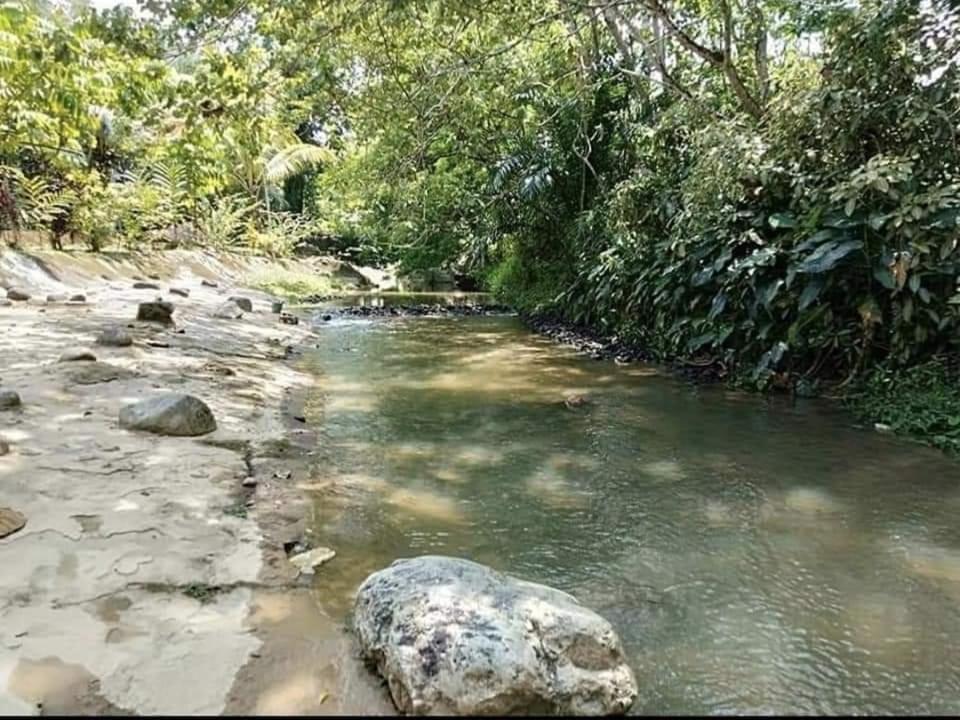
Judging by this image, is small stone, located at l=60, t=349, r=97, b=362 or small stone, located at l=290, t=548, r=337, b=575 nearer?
small stone, located at l=290, t=548, r=337, b=575

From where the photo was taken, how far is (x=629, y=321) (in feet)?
29.9

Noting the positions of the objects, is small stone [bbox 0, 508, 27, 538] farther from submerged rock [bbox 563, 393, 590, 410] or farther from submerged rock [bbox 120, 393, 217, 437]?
submerged rock [bbox 563, 393, 590, 410]

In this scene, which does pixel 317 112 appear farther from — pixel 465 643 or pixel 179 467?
pixel 465 643

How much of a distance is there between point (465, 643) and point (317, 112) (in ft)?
36.8

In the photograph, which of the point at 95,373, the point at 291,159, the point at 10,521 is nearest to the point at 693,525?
the point at 10,521

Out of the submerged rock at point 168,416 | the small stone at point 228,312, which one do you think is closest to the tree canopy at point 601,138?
the small stone at point 228,312

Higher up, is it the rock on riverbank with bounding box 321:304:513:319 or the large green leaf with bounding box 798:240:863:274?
the large green leaf with bounding box 798:240:863:274

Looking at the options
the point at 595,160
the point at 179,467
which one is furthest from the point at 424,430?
the point at 595,160

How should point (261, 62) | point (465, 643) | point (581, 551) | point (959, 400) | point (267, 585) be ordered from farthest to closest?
1. point (261, 62)
2. point (959, 400)
3. point (581, 551)
4. point (267, 585)
5. point (465, 643)

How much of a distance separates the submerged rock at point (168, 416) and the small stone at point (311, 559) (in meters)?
1.60

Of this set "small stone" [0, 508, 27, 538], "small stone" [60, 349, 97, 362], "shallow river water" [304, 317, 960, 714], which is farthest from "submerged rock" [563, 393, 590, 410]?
"small stone" [0, 508, 27, 538]

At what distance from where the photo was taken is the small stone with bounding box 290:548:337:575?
294cm

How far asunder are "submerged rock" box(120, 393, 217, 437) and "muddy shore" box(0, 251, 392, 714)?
0.07m

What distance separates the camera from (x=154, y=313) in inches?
310
